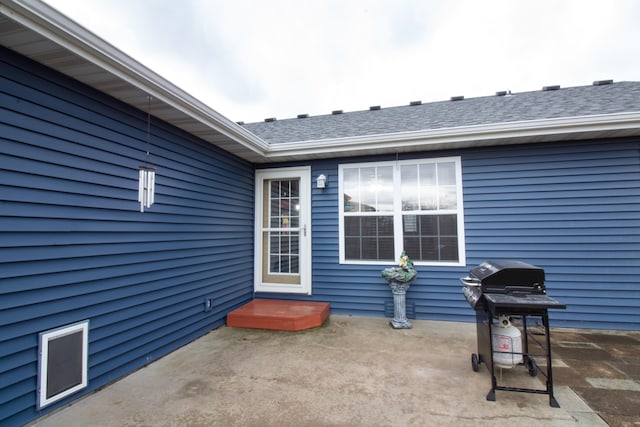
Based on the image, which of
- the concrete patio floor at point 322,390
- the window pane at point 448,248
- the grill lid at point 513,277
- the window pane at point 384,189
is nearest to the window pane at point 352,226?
the window pane at point 384,189

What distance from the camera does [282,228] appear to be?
4500 millimetres

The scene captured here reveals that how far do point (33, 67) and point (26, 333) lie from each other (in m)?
1.74

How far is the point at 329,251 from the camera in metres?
4.24

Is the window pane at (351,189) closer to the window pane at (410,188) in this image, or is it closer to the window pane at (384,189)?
the window pane at (384,189)

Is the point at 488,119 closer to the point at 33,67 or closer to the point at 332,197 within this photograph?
the point at 332,197

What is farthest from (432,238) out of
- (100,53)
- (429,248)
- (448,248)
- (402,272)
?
(100,53)

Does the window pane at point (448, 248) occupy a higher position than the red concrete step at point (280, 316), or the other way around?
the window pane at point (448, 248)

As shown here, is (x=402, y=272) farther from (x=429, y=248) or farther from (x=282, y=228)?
(x=282, y=228)

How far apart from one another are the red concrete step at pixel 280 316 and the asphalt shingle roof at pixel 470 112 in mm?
2523

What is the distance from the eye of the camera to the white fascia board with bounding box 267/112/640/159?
3113 millimetres

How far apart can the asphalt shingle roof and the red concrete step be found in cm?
252

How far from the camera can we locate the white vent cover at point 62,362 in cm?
181

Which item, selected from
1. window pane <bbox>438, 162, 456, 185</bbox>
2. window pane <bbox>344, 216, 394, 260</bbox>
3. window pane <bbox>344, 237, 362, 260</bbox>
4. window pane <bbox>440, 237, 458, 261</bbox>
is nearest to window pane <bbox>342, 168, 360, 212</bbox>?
window pane <bbox>344, 216, 394, 260</bbox>

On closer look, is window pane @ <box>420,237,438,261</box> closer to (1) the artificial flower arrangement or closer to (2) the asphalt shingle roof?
(1) the artificial flower arrangement
